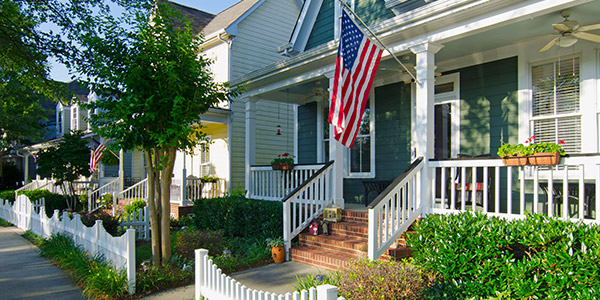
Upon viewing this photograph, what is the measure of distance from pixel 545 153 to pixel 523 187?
0.56m

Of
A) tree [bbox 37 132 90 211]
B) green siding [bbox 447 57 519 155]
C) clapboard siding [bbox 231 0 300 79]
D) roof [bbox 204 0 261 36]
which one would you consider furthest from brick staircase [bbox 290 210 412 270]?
tree [bbox 37 132 90 211]

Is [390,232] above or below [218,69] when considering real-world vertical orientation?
below

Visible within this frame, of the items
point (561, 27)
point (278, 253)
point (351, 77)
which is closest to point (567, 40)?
point (561, 27)

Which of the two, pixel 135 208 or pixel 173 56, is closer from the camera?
pixel 173 56

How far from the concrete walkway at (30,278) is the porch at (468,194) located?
3557 mm

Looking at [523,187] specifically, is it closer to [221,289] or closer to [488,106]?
[488,106]

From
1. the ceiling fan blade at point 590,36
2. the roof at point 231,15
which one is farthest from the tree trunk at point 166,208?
the roof at point 231,15

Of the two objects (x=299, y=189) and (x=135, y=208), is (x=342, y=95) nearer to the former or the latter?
(x=299, y=189)

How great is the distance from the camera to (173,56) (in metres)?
5.97

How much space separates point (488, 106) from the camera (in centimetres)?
735

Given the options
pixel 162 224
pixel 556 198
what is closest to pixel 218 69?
pixel 162 224

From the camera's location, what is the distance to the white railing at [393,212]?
5496 mm

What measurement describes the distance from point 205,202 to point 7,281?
13.8 feet

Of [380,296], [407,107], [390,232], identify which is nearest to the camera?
[380,296]
